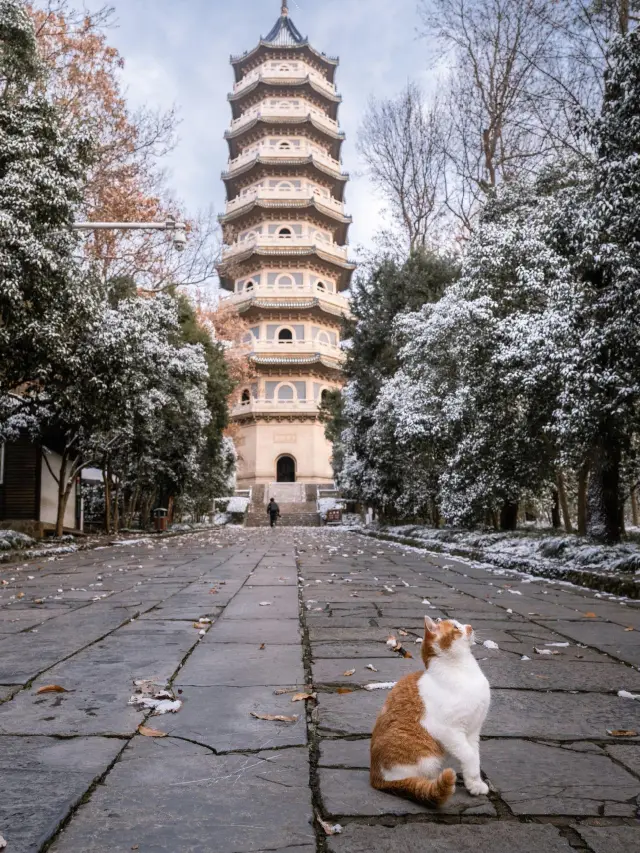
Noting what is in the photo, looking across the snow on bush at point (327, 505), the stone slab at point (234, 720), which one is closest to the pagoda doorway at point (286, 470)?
the snow on bush at point (327, 505)

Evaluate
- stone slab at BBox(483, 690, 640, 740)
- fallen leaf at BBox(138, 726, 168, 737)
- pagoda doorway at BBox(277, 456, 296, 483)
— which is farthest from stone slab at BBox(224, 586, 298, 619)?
pagoda doorway at BBox(277, 456, 296, 483)

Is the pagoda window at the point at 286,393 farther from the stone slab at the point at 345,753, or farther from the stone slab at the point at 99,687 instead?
the stone slab at the point at 345,753

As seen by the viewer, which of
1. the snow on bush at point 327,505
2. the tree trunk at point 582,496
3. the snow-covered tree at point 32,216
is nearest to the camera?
the snow-covered tree at point 32,216

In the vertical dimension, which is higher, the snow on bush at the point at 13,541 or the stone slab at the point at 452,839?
the snow on bush at the point at 13,541

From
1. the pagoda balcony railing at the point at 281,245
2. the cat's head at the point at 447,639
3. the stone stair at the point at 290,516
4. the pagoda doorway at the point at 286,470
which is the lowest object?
the stone stair at the point at 290,516

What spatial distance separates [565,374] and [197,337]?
15.1 meters

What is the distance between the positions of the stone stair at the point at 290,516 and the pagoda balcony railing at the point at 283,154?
19087mm

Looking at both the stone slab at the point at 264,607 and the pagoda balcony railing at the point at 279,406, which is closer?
the stone slab at the point at 264,607

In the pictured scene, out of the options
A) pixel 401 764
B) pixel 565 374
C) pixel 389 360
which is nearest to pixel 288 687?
pixel 401 764

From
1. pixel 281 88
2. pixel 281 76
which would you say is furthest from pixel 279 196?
pixel 281 76

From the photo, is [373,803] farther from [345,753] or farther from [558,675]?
[558,675]

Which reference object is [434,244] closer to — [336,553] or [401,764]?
[336,553]

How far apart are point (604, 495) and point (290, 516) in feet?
87.5

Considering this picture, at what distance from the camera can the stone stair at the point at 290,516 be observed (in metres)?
35.2
